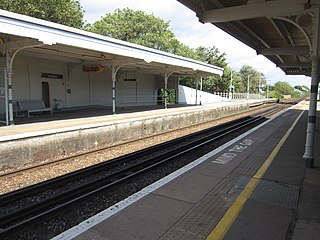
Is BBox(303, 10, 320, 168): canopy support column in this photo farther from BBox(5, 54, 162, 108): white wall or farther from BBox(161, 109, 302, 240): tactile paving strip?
BBox(5, 54, 162, 108): white wall

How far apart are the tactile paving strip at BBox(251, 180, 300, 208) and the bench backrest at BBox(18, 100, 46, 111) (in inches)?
532

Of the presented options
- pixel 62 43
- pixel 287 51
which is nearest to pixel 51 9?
pixel 62 43

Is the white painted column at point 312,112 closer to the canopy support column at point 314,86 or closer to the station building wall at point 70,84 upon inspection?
the canopy support column at point 314,86

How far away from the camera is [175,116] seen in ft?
52.8

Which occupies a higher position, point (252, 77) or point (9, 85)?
point (252, 77)

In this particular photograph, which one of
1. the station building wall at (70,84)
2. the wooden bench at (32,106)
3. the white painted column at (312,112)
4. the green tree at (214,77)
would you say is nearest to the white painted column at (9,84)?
the wooden bench at (32,106)

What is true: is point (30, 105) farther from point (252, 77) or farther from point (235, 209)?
point (252, 77)

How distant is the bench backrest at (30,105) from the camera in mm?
14789

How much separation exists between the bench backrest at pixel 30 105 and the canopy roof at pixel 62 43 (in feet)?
8.69

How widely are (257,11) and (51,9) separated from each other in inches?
978

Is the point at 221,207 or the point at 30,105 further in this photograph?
the point at 30,105

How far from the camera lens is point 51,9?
88.0 ft

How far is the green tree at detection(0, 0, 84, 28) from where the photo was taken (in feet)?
80.2

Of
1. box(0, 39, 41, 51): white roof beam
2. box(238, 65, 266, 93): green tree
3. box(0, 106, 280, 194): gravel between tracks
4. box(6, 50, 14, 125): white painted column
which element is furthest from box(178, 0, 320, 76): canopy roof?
box(238, 65, 266, 93): green tree
